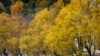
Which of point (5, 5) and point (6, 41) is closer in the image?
point (6, 41)

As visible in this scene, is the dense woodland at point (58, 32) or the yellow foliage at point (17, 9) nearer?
the dense woodland at point (58, 32)

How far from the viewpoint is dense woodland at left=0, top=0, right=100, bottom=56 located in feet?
86.5

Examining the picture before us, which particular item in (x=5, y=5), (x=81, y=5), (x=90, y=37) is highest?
(x=81, y=5)

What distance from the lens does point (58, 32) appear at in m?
28.2

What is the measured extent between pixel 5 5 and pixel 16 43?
59.1 feet

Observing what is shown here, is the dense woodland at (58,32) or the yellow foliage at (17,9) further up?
the dense woodland at (58,32)

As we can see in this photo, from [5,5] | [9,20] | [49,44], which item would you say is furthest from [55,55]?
[5,5]

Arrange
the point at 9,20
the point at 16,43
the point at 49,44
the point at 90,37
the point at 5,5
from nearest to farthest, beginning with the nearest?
the point at 90,37 → the point at 49,44 → the point at 16,43 → the point at 9,20 → the point at 5,5

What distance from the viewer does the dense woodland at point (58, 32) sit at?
26.4 m

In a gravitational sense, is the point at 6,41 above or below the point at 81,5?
below

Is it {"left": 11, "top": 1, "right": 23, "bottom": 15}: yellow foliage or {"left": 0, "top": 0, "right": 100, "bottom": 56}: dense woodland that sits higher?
{"left": 0, "top": 0, "right": 100, "bottom": 56}: dense woodland

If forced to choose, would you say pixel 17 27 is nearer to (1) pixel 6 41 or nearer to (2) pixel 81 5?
(1) pixel 6 41

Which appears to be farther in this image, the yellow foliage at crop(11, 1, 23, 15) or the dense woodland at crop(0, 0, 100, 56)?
the yellow foliage at crop(11, 1, 23, 15)

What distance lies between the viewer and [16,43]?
33.9 m
